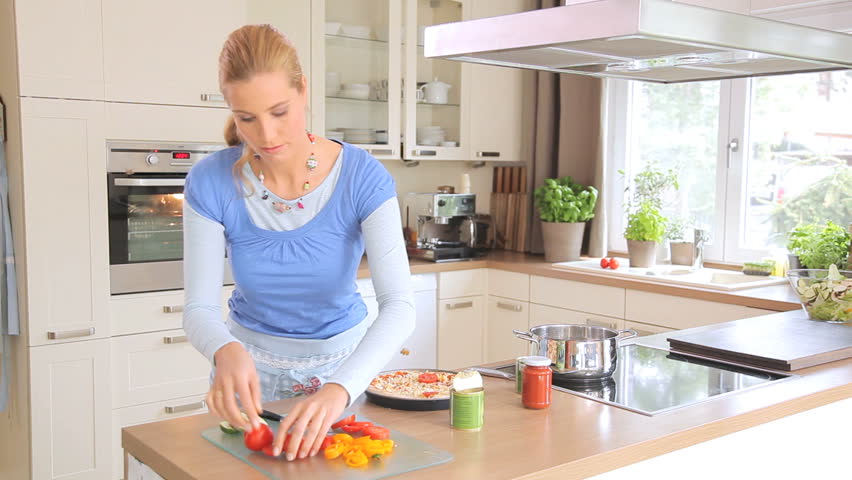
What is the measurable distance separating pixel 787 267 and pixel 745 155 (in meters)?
0.60

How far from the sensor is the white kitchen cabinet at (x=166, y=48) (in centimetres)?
312

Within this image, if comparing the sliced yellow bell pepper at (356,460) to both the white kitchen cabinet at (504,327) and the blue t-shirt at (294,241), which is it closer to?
the blue t-shirt at (294,241)

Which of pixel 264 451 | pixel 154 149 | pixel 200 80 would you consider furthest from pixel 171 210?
pixel 264 451

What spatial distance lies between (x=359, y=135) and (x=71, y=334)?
1.67 meters

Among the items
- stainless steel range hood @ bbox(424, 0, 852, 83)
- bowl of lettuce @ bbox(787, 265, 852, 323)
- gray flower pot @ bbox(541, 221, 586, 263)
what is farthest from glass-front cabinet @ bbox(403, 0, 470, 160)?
bowl of lettuce @ bbox(787, 265, 852, 323)

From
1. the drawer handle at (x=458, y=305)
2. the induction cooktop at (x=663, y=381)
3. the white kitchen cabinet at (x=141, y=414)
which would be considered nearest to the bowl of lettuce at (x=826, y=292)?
the induction cooktop at (x=663, y=381)

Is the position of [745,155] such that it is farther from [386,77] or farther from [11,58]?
[11,58]

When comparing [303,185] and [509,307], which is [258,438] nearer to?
[303,185]

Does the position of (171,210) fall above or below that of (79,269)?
above

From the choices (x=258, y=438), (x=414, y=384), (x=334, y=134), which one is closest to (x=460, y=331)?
(x=334, y=134)

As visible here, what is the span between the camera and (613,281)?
364 centimetres

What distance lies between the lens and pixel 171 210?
132 inches

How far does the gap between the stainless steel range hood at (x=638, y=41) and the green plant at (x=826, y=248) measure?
114 cm

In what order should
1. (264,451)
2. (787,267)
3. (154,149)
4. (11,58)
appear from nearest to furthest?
1. (264,451)
2. (11,58)
3. (154,149)
4. (787,267)
